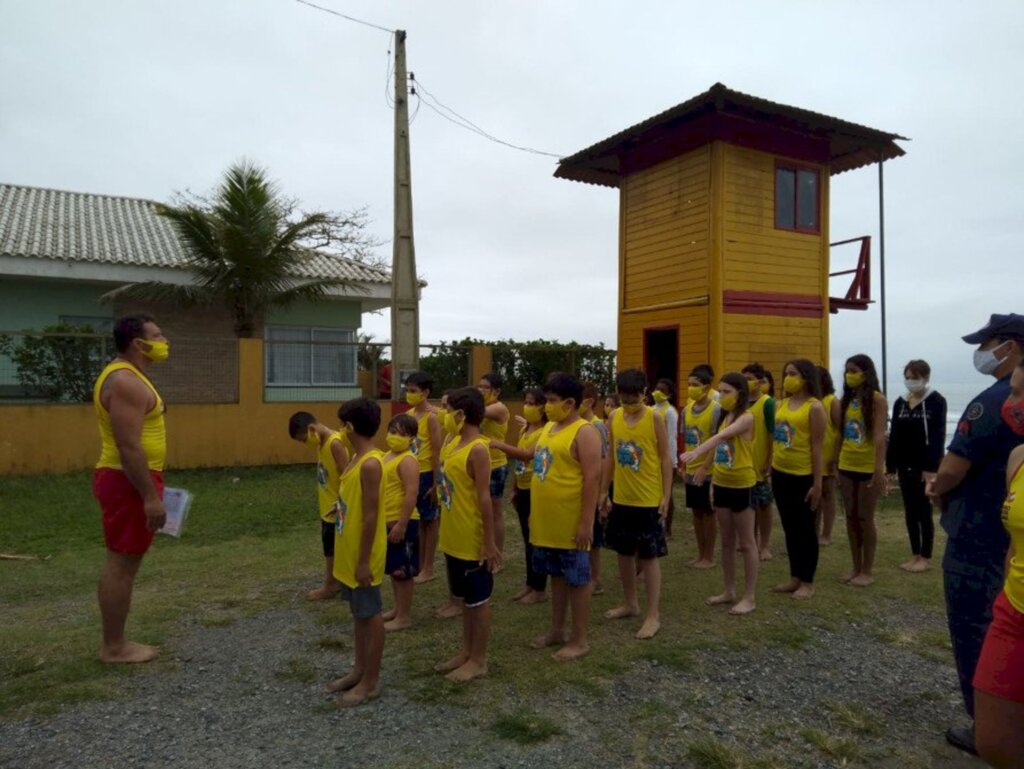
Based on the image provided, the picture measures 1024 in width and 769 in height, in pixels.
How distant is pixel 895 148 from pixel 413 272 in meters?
8.78

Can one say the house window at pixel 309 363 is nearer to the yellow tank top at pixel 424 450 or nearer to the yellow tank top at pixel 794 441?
the yellow tank top at pixel 424 450

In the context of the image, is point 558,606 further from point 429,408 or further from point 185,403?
point 185,403

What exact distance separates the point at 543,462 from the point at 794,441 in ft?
7.68

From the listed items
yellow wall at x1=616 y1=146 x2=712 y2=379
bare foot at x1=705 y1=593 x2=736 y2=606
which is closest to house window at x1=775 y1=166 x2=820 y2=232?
yellow wall at x1=616 y1=146 x2=712 y2=379

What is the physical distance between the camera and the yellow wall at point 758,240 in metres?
12.8

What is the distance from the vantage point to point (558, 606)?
4.68 metres

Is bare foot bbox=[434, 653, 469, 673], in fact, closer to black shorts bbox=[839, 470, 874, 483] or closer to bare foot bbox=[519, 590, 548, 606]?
bare foot bbox=[519, 590, 548, 606]

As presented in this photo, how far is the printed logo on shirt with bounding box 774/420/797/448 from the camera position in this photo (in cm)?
583

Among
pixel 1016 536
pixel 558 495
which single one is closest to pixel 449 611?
pixel 558 495

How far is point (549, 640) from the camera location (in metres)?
4.71

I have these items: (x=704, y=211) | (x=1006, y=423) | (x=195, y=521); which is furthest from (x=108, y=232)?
(x=1006, y=423)

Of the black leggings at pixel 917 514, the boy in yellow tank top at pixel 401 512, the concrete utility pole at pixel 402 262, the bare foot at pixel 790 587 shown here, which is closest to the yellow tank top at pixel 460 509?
the boy in yellow tank top at pixel 401 512

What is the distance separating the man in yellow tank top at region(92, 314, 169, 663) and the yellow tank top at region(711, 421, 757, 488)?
3729 millimetres

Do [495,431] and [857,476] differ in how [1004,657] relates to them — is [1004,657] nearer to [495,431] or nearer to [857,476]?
[857,476]
